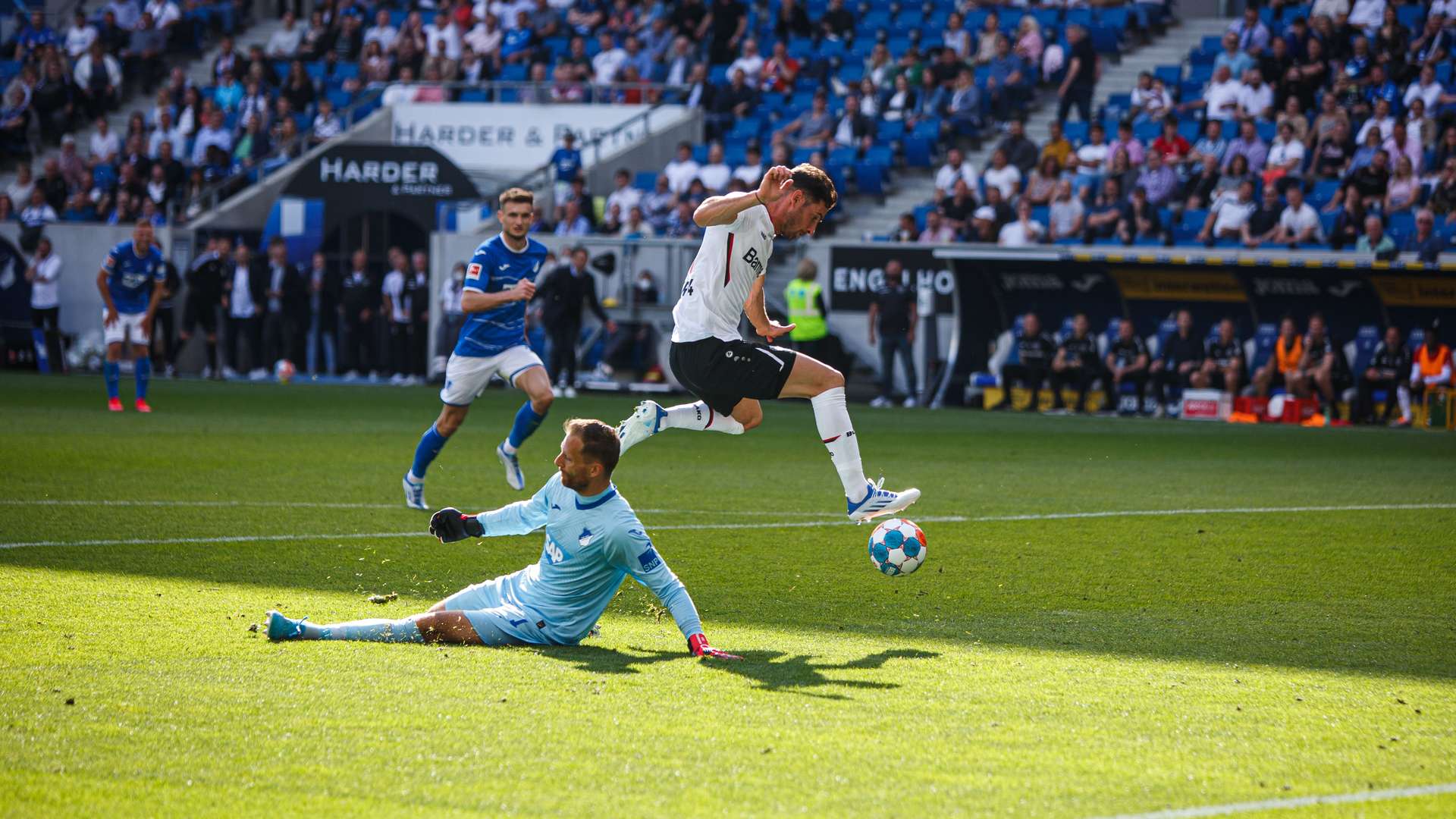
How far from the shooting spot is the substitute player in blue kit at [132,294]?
17.5 metres

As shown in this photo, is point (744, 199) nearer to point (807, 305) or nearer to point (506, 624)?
point (506, 624)

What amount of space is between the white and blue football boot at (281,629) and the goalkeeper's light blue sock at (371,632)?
0.02 metres

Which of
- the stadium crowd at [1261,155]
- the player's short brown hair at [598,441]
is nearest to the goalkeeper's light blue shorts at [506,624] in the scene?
the player's short brown hair at [598,441]

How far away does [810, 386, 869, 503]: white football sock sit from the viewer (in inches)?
321

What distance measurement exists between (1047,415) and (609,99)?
11.0 meters

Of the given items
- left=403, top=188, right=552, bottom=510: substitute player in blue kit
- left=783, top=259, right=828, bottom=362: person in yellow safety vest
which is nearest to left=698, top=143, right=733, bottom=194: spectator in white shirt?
left=783, top=259, right=828, bottom=362: person in yellow safety vest

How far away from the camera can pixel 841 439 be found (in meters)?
8.21

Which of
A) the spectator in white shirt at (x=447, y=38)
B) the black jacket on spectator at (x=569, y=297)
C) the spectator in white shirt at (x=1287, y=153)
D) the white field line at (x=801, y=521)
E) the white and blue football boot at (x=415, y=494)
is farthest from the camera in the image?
the spectator in white shirt at (x=447, y=38)

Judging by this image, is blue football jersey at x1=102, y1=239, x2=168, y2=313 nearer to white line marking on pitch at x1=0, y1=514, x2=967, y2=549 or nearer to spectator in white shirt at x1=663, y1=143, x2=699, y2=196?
white line marking on pitch at x1=0, y1=514, x2=967, y2=549

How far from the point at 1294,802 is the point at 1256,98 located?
789 inches

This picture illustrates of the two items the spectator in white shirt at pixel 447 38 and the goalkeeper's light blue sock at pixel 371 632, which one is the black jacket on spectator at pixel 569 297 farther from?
the goalkeeper's light blue sock at pixel 371 632

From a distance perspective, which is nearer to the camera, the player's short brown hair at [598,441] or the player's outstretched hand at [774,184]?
the player's short brown hair at [598,441]

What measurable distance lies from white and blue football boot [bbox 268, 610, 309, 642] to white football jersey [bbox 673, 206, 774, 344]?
108 inches

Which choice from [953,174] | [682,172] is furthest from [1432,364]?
[682,172]
